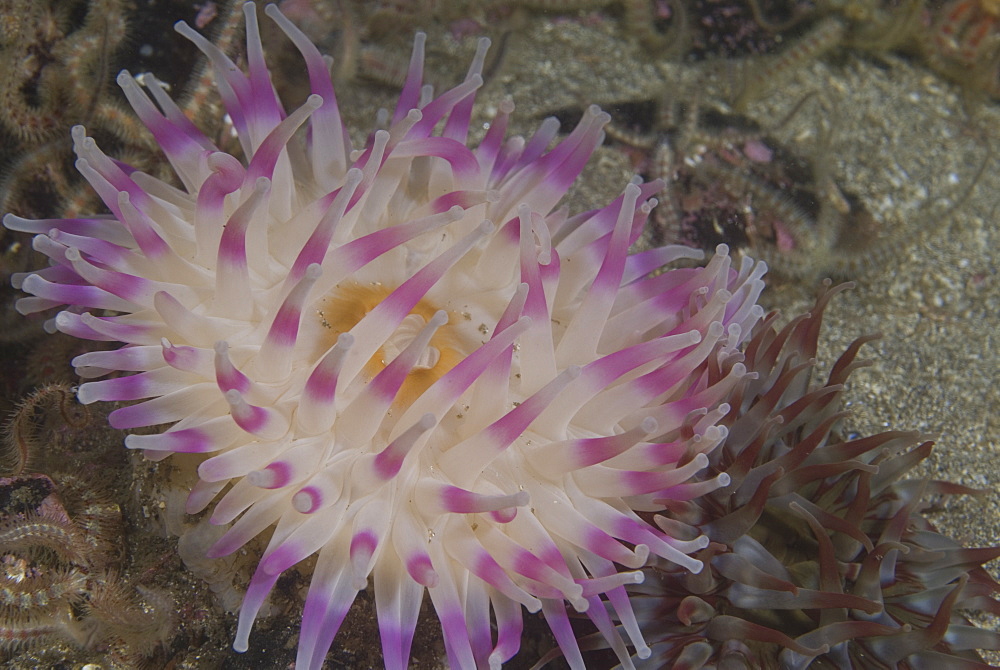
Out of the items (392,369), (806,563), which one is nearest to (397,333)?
(392,369)

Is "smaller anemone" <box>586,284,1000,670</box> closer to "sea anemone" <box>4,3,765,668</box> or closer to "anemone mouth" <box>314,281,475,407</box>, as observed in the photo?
"sea anemone" <box>4,3,765,668</box>

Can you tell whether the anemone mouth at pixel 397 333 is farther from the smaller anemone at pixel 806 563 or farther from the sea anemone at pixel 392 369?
the smaller anemone at pixel 806 563

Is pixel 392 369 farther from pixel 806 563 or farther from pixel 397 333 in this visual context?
pixel 806 563

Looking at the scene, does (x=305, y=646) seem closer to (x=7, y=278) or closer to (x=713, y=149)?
(x=7, y=278)

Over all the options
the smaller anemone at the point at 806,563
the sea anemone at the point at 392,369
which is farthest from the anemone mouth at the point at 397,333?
the smaller anemone at the point at 806,563

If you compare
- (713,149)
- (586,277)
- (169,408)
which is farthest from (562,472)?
(713,149)

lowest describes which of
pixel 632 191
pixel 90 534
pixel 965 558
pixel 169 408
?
pixel 90 534
